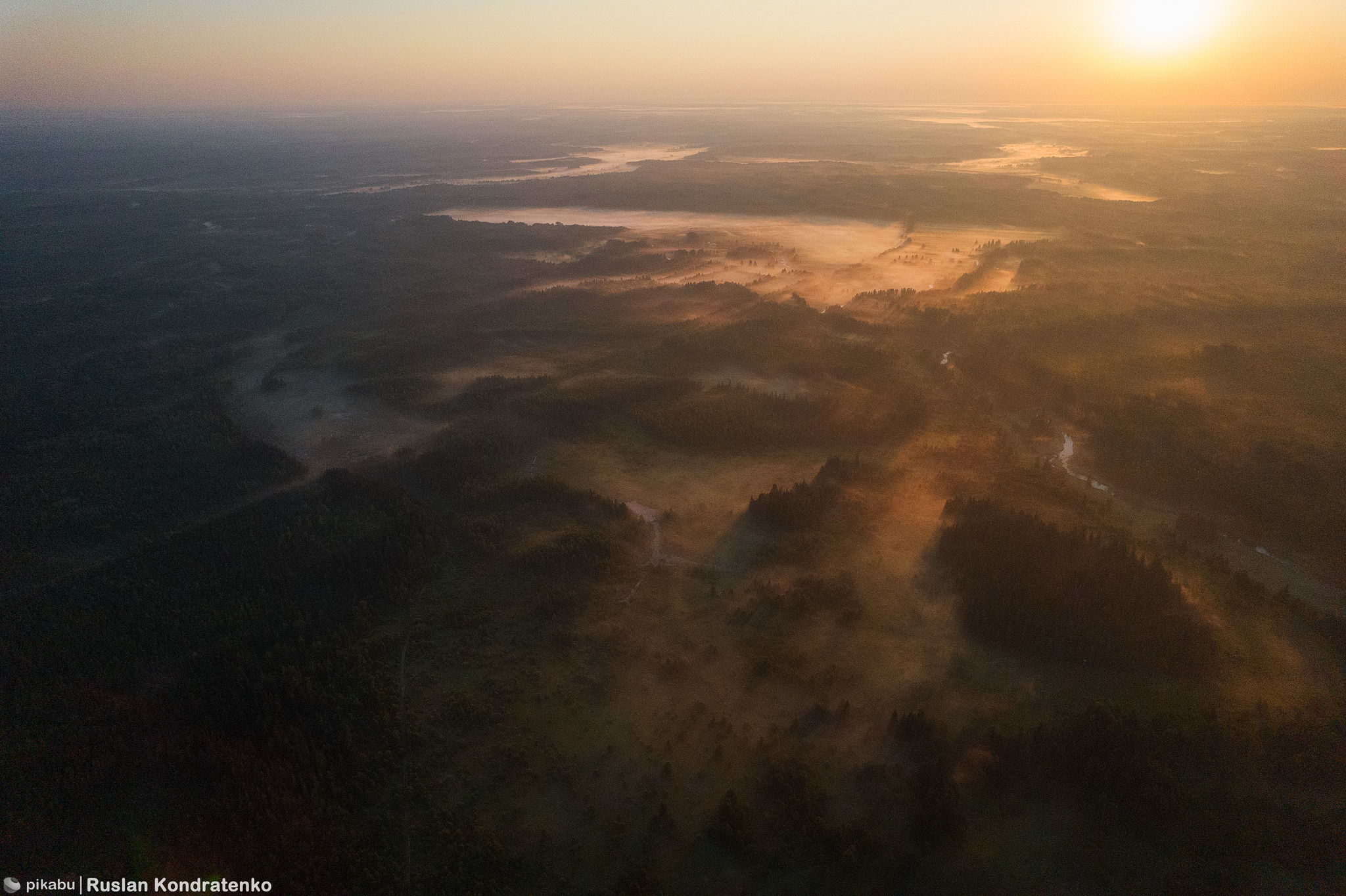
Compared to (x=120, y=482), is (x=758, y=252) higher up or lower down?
higher up

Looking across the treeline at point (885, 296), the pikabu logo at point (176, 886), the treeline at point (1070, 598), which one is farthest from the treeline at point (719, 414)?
the pikabu logo at point (176, 886)

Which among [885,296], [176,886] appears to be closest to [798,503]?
[176,886]

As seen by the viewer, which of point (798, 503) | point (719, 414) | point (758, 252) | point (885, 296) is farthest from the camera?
point (758, 252)

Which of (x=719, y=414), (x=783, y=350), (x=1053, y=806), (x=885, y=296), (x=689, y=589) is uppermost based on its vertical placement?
(x=885, y=296)

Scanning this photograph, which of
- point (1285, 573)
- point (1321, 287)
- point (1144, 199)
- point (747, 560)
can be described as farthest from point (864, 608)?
point (1144, 199)

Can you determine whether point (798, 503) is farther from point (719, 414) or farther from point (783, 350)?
point (783, 350)

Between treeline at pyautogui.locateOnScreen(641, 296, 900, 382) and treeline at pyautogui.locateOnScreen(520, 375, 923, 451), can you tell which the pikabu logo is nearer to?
treeline at pyautogui.locateOnScreen(520, 375, 923, 451)

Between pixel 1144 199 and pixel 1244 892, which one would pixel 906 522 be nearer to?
pixel 1244 892
